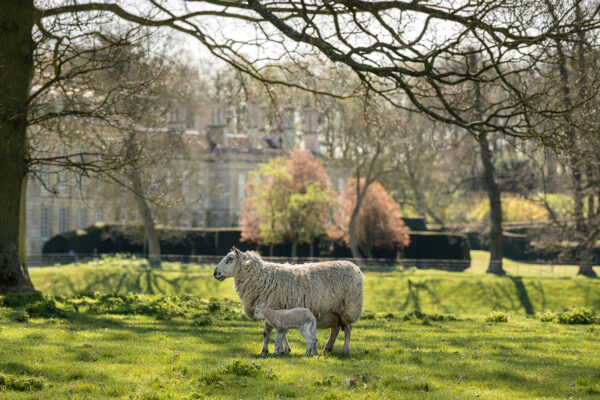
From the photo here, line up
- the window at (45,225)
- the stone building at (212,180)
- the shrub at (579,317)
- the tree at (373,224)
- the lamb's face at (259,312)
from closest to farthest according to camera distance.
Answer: the lamb's face at (259,312) → the shrub at (579,317) → the tree at (373,224) → the stone building at (212,180) → the window at (45,225)

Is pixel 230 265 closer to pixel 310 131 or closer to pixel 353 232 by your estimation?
pixel 353 232

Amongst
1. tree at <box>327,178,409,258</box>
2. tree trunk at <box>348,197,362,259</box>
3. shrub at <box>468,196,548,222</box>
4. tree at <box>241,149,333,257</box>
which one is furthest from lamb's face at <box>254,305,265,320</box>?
shrub at <box>468,196,548,222</box>

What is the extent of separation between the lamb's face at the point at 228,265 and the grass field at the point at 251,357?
1.16 meters

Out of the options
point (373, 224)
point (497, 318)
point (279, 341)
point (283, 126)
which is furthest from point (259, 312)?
point (373, 224)

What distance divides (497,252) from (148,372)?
33301mm

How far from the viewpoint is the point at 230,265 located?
11.1 metres

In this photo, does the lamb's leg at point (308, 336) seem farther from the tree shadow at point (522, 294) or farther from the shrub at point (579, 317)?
the tree shadow at point (522, 294)

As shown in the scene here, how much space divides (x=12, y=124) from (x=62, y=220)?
5302 centimetres

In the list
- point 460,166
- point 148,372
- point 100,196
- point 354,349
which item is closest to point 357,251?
A: point 460,166

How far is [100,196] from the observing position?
1880 inches

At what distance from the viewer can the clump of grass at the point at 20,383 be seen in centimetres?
794

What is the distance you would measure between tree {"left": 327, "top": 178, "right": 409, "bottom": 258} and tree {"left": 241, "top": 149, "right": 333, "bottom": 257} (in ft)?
5.44

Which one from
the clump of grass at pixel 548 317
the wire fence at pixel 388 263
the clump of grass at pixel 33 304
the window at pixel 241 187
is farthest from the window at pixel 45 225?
the clump of grass at pixel 548 317

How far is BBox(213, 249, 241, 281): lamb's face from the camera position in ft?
36.2
